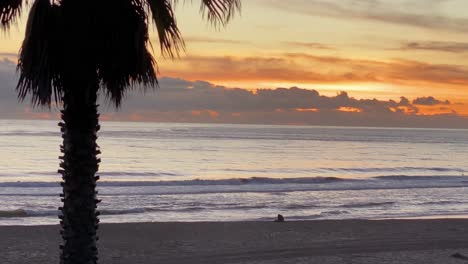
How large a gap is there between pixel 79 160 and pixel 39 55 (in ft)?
3.68

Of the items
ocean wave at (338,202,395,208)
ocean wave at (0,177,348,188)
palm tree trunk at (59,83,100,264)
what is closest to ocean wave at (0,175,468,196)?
ocean wave at (0,177,348,188)

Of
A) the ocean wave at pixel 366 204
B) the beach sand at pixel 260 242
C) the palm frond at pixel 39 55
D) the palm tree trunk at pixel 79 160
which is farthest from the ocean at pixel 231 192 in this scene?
the palm frond at pixel 39 55

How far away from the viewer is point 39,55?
705 cm

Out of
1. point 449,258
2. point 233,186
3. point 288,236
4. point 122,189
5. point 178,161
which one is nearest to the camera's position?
point 449,258

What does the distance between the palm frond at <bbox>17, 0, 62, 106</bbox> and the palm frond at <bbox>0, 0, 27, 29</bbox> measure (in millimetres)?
247

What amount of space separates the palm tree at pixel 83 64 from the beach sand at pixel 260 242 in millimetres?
7658

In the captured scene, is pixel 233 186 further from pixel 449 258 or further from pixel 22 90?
pixel 22 90

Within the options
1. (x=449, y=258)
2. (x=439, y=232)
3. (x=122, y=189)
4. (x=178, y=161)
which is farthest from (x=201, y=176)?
(x=449, y=258)

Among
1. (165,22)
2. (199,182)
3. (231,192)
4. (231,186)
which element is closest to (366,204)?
(231,192)

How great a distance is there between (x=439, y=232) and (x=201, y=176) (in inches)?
1097

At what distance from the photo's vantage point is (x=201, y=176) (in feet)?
152

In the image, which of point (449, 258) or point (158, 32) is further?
point (449, 258)

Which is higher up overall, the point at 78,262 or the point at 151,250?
the point at 78,262

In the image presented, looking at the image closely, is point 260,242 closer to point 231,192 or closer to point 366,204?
point 366,204
